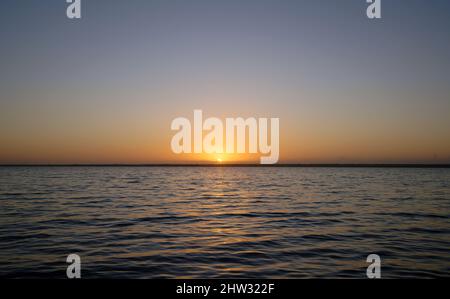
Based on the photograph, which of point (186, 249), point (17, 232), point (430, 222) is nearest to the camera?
point (186, 249)

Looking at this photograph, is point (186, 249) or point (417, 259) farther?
point (186, 249)

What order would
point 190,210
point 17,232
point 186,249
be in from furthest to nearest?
point 190,210 < point 17,232 < point 186,249

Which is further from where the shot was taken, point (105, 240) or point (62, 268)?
point (105, 240)

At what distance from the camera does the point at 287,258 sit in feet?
45.3

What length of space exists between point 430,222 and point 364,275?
44.6 feet

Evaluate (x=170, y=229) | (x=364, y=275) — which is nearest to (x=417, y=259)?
(x=364, y=275)

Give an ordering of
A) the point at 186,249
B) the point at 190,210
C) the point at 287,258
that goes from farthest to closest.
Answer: the point at 190,210
the point at 186,249
the point at 287,258

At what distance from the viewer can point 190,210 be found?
1100 inches

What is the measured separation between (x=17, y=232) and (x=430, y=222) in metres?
22.8

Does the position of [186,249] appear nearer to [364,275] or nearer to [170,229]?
[170,229]
